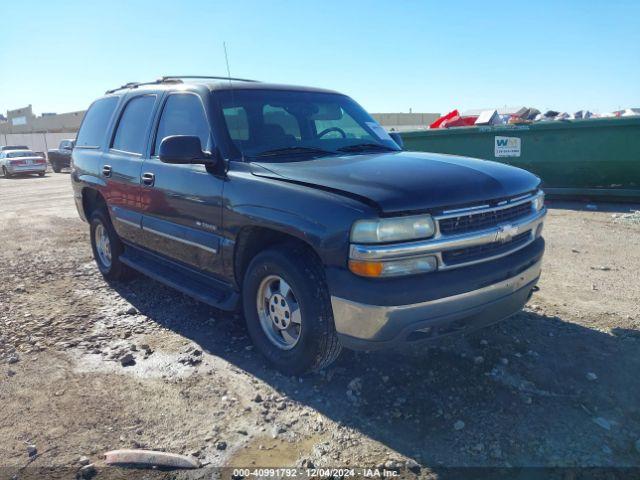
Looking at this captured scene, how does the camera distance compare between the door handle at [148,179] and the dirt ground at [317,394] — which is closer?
the dirt ground at [317,394]

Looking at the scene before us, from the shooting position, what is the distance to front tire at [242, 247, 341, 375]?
2.97 m

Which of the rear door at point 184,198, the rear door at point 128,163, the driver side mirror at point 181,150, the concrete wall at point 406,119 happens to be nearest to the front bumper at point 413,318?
the rear door at point 184,198

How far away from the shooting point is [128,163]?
4.66 metres

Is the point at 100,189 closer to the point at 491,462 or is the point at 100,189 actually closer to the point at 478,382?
the point at 478,382

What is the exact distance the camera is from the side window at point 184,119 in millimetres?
3809

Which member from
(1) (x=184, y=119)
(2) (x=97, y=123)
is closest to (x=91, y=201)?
(2) (x=97, y=123)

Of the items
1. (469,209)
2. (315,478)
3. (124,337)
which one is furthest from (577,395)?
(124,337)

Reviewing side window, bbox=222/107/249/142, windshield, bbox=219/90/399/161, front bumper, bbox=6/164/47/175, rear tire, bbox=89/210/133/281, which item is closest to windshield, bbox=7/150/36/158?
front bumper, bbox=6/164/47/175

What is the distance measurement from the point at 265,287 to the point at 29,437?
1.57 metres

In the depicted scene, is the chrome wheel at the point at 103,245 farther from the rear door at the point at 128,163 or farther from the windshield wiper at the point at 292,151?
the windshield wiper at the point at 292,151

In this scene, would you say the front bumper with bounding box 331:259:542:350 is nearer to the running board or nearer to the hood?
the hood

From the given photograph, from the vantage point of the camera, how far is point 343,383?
3234mm

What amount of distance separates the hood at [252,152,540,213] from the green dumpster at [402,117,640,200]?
6.32 meters

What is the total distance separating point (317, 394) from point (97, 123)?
409cm
